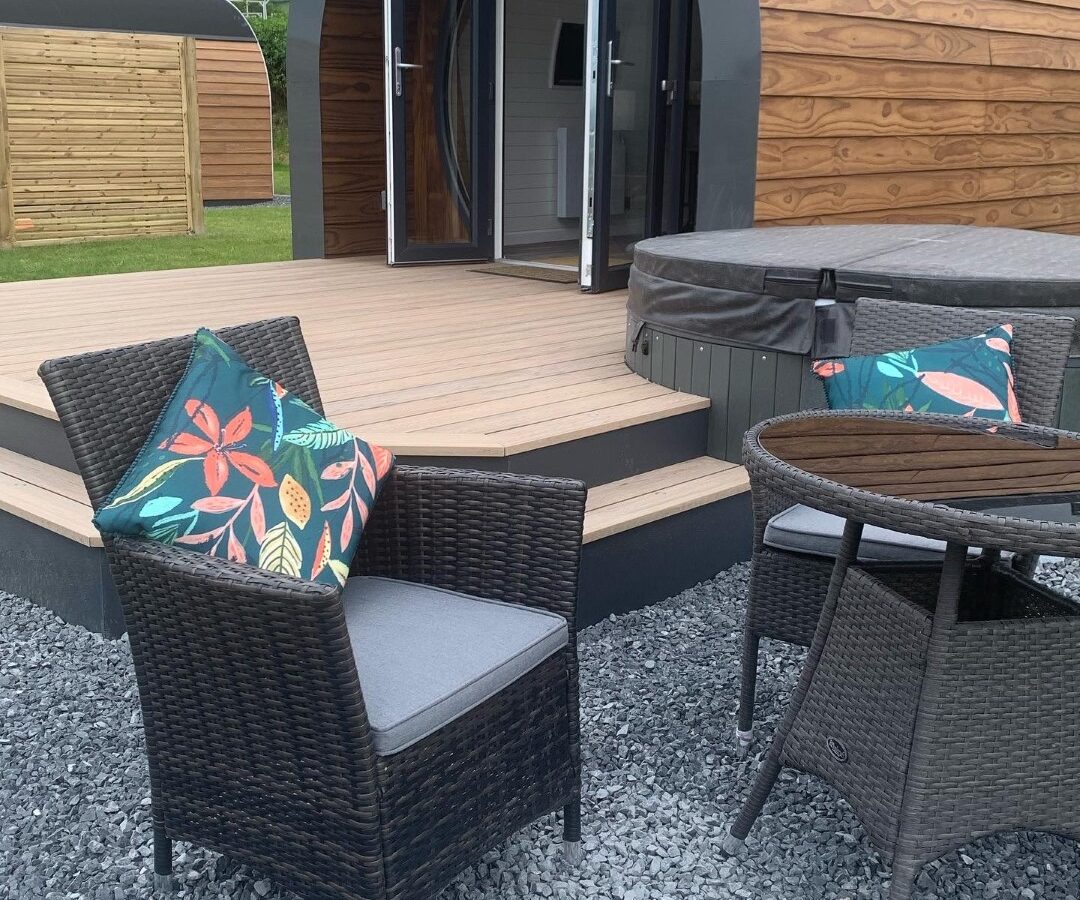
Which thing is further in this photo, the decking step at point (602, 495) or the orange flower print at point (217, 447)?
the decking step at point (602, 495)

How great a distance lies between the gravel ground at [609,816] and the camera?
1942 mm

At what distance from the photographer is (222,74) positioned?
1352 centimetres

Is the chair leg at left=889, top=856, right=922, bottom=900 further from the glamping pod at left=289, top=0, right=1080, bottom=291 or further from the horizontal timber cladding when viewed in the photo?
the horizontal timber cladding

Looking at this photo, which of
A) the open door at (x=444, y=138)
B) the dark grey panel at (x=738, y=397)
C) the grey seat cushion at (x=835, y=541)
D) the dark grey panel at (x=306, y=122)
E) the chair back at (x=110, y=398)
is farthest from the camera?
the dark grey panel at (x=306, y=122)

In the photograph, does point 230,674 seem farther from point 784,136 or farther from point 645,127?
point 645,127

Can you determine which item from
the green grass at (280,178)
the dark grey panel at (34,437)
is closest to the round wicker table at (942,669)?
the dark grey panel at (34,437)

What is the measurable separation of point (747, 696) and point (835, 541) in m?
0.38

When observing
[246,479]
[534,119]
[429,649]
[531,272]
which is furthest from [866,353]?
[534,119]

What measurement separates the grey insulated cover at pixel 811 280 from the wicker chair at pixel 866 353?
643mm

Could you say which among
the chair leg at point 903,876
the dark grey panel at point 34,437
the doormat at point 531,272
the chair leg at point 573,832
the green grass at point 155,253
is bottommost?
the chair leg at point 573,832

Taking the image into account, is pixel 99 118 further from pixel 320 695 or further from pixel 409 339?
pixel 320 695

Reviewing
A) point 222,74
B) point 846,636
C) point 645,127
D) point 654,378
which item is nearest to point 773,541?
point 846,636

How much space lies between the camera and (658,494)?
3.28 m

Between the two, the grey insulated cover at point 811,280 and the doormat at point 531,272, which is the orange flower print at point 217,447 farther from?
the doormat at point 531,272
